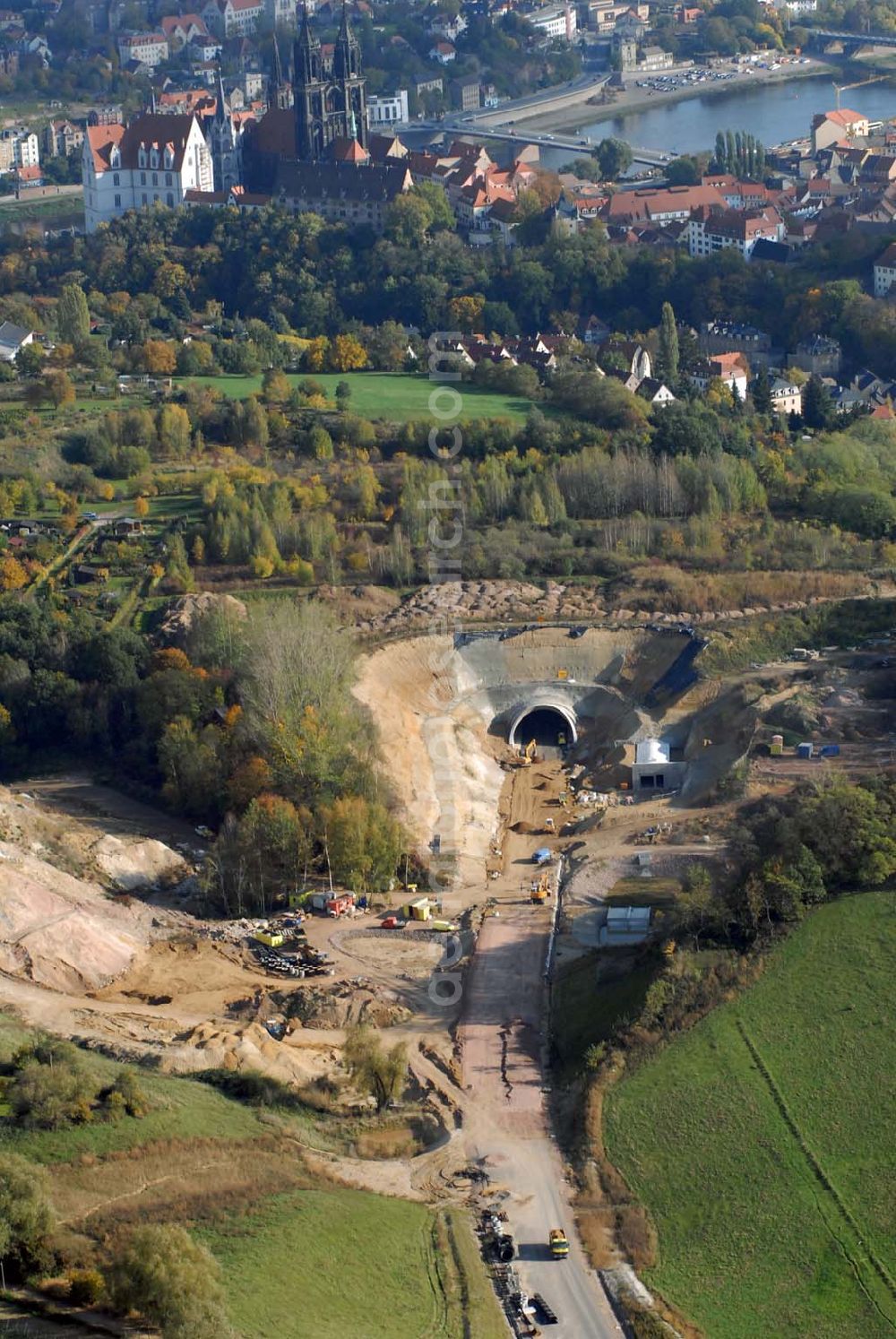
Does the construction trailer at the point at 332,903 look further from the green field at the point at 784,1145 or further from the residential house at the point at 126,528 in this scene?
the residential house at the point at 126,528

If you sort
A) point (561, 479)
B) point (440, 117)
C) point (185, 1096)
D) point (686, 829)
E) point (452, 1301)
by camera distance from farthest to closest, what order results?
point (440, 117), point (561, 479), point (686, 829), point (185, 1096), point (452, 1301)

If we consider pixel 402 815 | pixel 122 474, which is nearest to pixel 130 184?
pixel 122 474

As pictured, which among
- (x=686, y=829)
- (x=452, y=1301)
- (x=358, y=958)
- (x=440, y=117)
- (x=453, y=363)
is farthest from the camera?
(x=440, y=117)

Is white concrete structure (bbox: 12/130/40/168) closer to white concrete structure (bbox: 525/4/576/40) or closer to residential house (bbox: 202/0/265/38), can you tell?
residential house (bbox: 202/0/265/38)

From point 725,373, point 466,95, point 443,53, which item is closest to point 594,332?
point 725,373

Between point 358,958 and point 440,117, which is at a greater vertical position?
point 440,117

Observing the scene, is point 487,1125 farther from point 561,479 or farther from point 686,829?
point 561,479

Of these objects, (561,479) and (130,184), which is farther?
(130,184)

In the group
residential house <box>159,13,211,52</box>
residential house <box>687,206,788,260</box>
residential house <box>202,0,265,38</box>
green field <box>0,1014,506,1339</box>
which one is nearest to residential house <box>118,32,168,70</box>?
residential house <box>159,13,211,52</box>
